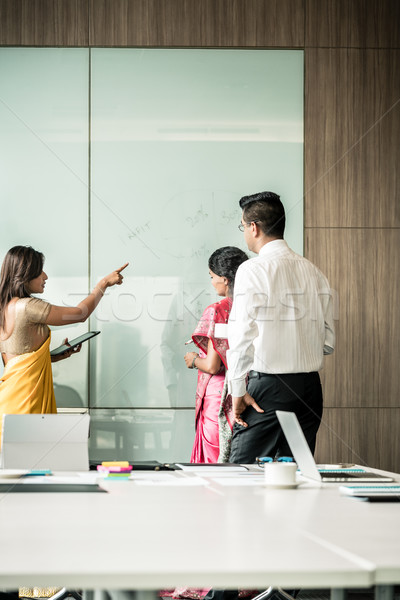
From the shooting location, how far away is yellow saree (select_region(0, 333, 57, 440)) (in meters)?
3.32

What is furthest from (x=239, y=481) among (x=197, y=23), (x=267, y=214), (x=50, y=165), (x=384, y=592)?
(x=197, y=23)

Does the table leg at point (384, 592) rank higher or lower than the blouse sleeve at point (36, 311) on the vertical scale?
lower

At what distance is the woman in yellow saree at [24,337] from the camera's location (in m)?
3.32

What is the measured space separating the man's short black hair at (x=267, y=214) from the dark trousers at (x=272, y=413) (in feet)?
1.89

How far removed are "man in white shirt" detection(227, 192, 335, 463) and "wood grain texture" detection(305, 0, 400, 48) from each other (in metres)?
1.75

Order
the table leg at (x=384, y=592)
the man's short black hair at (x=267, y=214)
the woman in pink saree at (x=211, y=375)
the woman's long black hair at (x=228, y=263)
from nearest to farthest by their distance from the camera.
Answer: the table leg at (x=384, y=592), the man's short black hair at (x=267, y=214), the woman in pink saree at (x=211, y=375), the woman's long black hair at (x=228, y=263)

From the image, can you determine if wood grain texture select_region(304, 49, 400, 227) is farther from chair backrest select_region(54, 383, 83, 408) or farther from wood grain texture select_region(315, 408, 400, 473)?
chair backrest select_region(54, 383, 83, 408)

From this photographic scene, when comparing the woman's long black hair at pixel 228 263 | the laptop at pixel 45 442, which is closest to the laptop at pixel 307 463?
the laptop at pixel 45 442

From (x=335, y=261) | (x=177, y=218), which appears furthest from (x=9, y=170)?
(x=335, y=261)

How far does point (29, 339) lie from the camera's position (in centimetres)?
337

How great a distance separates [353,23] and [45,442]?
2.85m

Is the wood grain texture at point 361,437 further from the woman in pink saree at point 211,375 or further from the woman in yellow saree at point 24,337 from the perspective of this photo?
the woman in yellow saree at point 24,337

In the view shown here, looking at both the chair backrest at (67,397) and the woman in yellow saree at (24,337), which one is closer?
the woman in yellow saree at (24,337)

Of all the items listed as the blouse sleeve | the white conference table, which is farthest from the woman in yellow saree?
the white conference table
